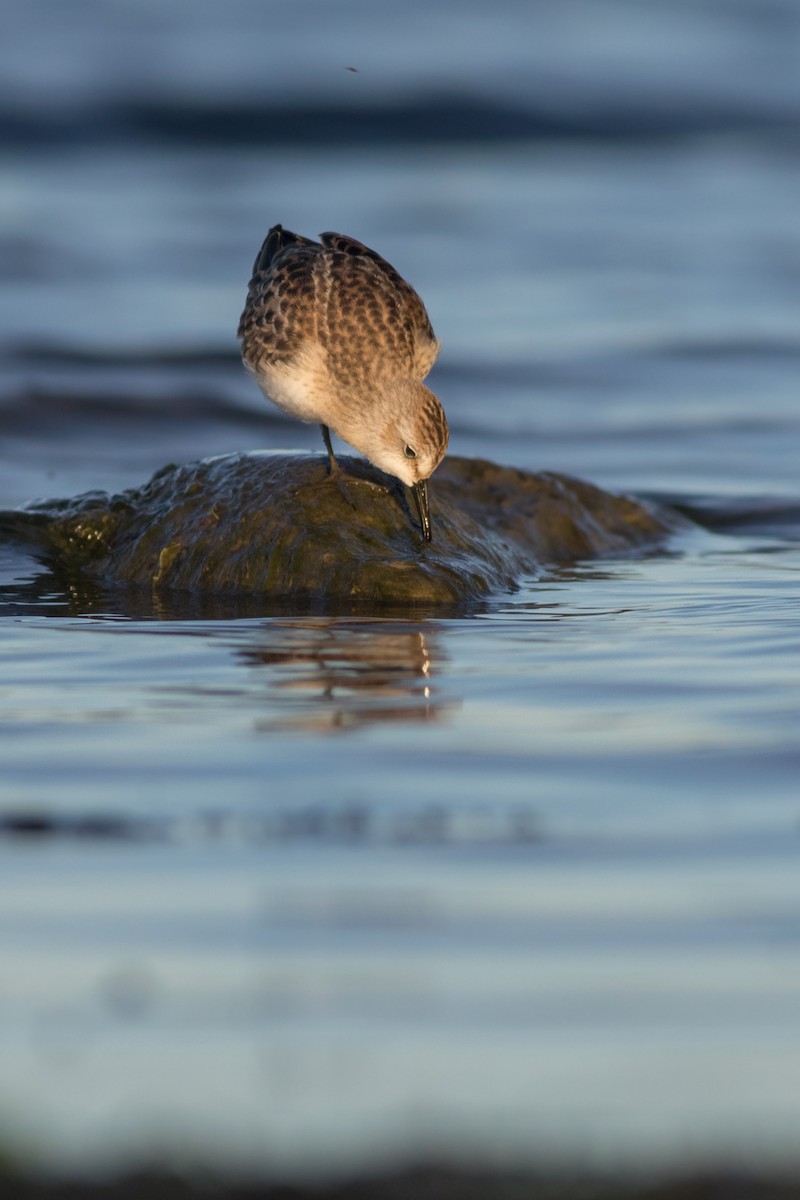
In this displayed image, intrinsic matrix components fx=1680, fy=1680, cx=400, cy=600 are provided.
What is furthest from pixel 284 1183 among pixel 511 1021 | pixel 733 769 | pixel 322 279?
pixel 322 279

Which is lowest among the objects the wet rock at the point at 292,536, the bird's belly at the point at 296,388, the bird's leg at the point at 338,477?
the wet rock at the point at 292,536

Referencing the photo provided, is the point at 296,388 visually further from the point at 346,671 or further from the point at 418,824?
the point at 418,824

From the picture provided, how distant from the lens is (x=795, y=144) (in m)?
17.8

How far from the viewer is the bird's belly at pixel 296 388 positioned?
6270mm

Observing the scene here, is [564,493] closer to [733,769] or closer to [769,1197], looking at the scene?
[733,769]

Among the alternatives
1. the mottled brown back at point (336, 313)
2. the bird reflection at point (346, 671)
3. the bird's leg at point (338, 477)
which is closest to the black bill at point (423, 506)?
the bird's leg at point (338, 477)

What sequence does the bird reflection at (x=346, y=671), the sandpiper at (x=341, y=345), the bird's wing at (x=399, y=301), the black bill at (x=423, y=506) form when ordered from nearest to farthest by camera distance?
the bird reflection at (x=346, y=671), the black bill at (x=423, y=506), the sandpiper at (x=341, y=345), the bird's wing at (x=399, y=301)

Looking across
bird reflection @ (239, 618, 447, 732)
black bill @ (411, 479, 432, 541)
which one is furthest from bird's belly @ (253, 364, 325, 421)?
bird reflection @ (239, 618, 447, 732)

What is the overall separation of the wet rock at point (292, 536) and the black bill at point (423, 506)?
0.24ft

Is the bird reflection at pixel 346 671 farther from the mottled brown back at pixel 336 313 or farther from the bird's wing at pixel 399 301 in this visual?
the bird's wing at pixel 399 301

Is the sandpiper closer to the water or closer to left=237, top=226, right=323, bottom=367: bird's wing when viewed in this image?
left=237, top=226, right=323, bottom=367: bird's wing

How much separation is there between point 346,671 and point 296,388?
82.9 inches

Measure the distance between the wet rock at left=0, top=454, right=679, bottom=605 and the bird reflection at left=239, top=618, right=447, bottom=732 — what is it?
515 millimetres

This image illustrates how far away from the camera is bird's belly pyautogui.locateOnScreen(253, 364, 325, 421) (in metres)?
6.27
